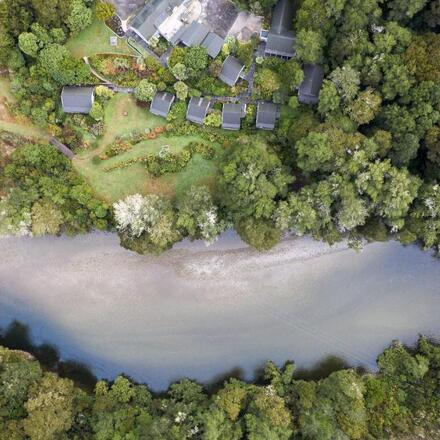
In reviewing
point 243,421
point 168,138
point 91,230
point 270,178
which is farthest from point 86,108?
point 243,421

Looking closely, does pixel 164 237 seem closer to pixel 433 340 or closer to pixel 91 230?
pixel 91 230

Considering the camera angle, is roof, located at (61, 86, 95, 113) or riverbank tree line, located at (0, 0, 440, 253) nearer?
riverbank tree line, located at (0, 0, 440, 253)

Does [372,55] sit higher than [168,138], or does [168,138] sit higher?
[372,55]

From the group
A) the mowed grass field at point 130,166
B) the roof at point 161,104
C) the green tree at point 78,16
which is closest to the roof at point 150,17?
the green tree at point 78,16

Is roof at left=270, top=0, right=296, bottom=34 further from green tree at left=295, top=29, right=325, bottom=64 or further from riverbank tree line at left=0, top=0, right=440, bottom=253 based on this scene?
green tree at left=295, top=29, right=325, bottom=64

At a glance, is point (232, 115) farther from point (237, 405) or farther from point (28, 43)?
point (237, 405)

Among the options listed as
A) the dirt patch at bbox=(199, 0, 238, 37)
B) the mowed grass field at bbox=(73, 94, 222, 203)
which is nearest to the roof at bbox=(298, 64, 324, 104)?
the dirt patch at bbox=(199, 0, 238, 37)

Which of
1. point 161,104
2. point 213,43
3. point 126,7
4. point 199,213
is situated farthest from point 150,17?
point 199,213

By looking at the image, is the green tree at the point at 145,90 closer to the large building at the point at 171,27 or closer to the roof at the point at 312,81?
the large building at the point at 171,27
